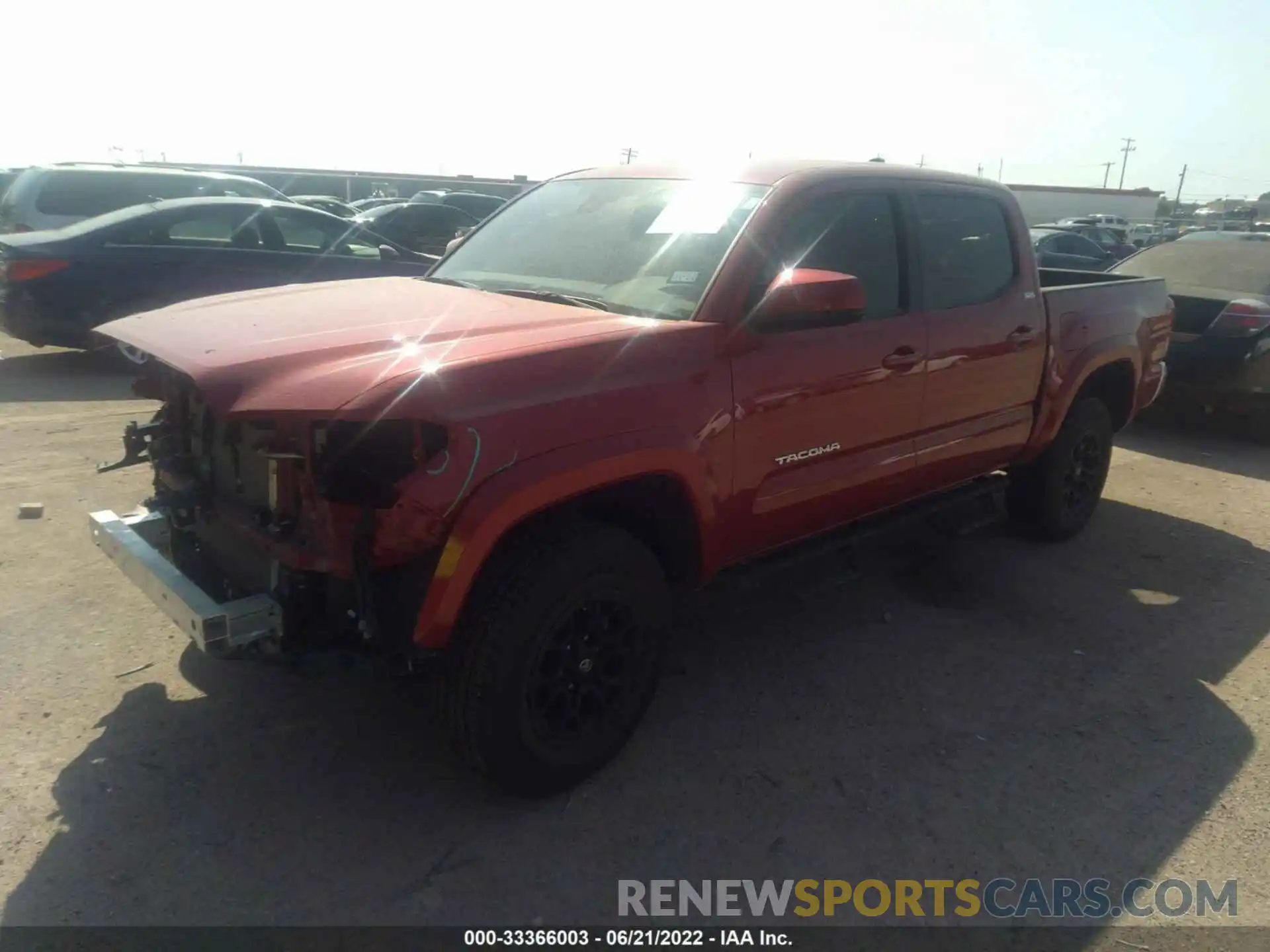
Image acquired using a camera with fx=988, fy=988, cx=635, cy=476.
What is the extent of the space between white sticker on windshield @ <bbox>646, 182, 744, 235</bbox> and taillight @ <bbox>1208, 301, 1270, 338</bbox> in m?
5.79

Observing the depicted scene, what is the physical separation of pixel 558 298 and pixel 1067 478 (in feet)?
10.8

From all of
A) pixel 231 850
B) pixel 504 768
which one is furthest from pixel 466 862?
pixel 231 850

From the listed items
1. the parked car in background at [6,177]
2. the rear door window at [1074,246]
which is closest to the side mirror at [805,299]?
the rear door window at [1074,246]

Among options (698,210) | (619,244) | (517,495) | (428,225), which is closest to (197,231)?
(619,244)

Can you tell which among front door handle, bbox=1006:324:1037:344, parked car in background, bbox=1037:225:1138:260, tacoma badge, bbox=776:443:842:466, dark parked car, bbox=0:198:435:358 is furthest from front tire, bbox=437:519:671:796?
parked car in background, bbox=1037:225:1138:260

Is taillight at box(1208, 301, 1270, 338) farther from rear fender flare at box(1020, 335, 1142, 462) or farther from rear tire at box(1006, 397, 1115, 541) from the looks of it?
rear fender flare at box(1020, 335, 1142, 462)

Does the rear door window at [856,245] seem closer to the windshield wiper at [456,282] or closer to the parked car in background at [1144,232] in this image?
the windshield wiper at [456,282]

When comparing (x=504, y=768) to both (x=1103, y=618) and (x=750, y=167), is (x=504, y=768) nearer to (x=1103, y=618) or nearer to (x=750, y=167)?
(x=750, y=167)

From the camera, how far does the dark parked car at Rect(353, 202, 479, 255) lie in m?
14.6

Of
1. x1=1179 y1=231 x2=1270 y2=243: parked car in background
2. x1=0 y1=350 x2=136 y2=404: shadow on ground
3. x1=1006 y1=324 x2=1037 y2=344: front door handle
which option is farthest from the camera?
x1=1179 y1=231 x2=1270 y2=243: parked car in background

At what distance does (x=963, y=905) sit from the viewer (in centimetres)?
275

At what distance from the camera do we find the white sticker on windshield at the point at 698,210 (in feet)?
11.6

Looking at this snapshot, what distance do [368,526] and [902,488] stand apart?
244 cm

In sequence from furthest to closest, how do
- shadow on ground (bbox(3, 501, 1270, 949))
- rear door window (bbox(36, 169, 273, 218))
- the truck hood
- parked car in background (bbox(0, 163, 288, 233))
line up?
rear door window (bbox(36, 169, 273, 218))
parked car in background (bbox(0, 163, 288, 233))
shadow on ground (bbox(3, 501, 1270, 949))
the truck hood
